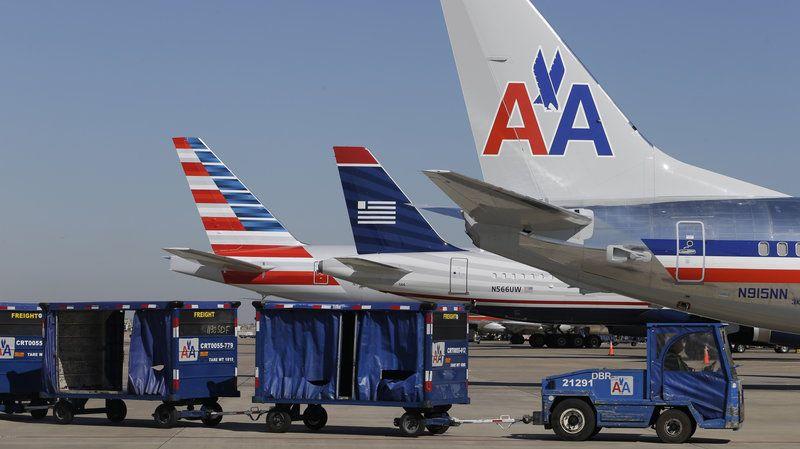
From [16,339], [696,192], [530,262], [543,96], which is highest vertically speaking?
[543,96]

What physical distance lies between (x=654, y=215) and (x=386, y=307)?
5680mm

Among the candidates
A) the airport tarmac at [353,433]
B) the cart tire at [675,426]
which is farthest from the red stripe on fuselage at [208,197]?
the cart tire at [675,426]

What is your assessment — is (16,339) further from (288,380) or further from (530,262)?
(530,262)

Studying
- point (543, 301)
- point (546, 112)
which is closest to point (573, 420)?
point (546, 112)

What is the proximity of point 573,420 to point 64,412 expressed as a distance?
9.29m

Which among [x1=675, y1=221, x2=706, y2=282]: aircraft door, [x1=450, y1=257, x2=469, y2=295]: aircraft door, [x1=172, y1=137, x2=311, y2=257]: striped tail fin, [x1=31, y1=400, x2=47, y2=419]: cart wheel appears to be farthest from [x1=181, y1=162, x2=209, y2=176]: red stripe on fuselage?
[x1=675, y1=221, x2=706, y2=282]: aircraft door

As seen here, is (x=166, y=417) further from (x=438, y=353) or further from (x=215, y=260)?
(x=215, y=260)

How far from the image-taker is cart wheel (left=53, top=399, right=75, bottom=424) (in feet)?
63.0

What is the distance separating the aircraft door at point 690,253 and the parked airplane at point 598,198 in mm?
19

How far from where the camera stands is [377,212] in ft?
129

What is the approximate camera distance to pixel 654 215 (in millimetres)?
19812

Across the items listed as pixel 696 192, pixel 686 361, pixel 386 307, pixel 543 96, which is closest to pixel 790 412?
pixel 696 192

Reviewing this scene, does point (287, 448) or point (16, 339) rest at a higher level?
point (16, 339)

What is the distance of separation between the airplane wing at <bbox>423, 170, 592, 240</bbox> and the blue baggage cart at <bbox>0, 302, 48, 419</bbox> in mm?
8940
